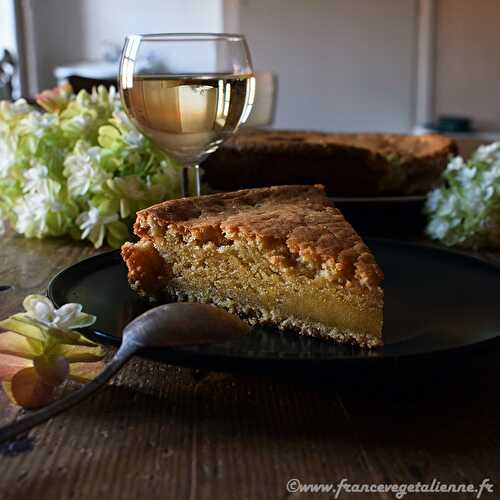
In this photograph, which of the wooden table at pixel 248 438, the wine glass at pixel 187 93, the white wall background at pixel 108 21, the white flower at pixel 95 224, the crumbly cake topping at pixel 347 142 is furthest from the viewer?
the white wall background at pixel 108 21

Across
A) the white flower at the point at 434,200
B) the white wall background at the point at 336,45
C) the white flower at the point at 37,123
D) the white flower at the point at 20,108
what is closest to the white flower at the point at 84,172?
the white flower at the point at 37,123

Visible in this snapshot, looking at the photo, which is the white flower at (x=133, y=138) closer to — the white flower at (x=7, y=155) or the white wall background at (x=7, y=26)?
the white flower at (x=7, y=155)

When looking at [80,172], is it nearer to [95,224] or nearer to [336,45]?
[95,224]

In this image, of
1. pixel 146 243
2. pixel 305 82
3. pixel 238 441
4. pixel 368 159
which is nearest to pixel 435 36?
pixel 305 82

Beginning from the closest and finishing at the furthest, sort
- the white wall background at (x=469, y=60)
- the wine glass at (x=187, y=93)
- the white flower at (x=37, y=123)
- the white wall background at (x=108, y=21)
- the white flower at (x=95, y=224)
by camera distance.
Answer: the wine glass at (x=187, y=93) < the white flower at (x=95, y=224) < the white flower at (x=37, y=123) < the white wall background at (x=469, y=60) < the white wall background at (x=108, y=21)

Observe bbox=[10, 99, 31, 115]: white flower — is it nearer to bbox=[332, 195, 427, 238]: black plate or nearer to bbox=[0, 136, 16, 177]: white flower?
bbox=[0, 136, 16, 177]: white flower

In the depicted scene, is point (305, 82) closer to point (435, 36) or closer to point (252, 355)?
point (435, 36)
